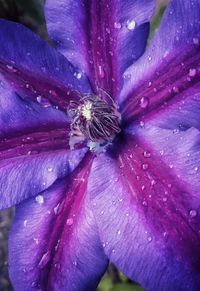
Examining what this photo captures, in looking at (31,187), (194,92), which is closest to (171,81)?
(194,92)

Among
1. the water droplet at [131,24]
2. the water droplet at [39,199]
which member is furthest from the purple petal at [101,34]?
the water droplet at [39,199]

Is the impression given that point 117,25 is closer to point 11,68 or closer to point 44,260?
point 11,68

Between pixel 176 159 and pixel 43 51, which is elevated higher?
pixel 43 51

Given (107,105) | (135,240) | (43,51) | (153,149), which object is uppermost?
(43,51)

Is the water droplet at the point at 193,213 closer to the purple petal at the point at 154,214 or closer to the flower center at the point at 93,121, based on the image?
the purple petal at the point at 154,214

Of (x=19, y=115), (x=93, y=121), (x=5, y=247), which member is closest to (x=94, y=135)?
(x=93, y=121)

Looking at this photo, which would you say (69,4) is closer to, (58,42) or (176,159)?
(58,42)

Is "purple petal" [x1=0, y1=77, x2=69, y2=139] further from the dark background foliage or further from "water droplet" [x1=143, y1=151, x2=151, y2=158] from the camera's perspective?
the dark background foliage
